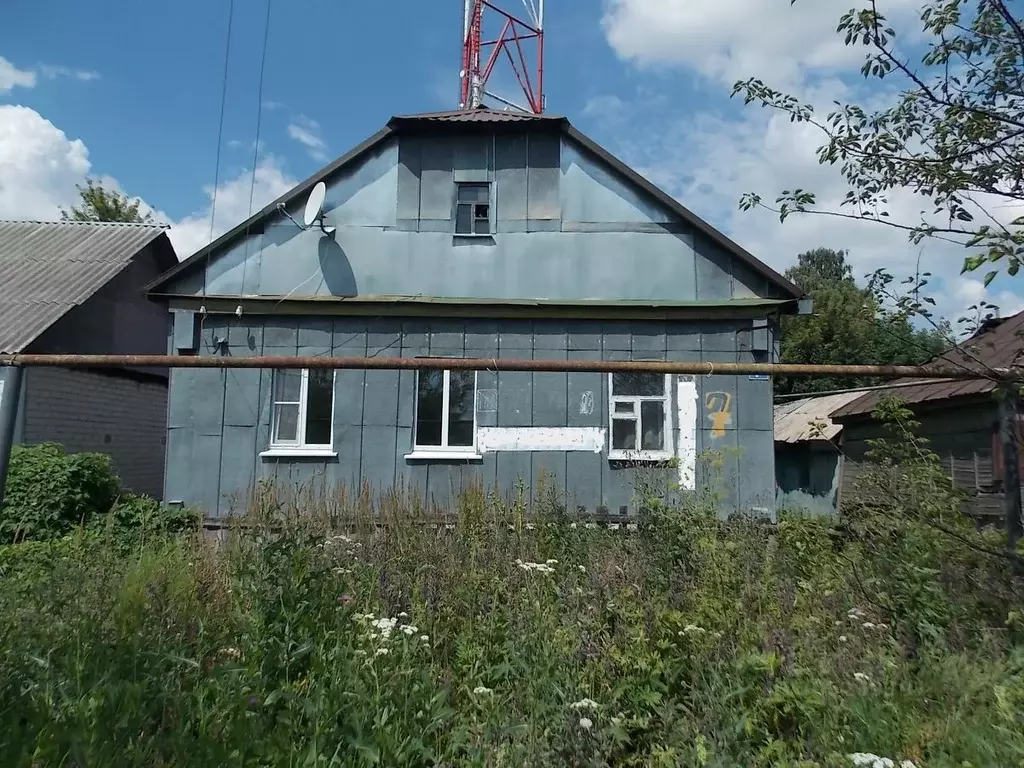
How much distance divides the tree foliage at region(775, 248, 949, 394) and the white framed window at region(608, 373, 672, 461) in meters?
2.35

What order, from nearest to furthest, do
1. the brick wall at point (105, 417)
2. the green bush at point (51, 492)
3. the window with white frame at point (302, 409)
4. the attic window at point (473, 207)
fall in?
the green bush at point (51, 492), the window with white frame at point (302, 409), the attic window at point (473, 207), the brick wall at point (105, 417)

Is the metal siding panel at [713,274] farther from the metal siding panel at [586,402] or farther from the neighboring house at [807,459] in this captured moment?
the neighboring house at [807,459]

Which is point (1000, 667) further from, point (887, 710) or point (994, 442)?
point (994, 442)

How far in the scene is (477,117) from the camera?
1033cm

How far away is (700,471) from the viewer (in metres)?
9.23

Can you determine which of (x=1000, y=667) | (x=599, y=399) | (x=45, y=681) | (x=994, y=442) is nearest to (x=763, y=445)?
(x=599, y=399)

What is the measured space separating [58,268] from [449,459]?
1062cm

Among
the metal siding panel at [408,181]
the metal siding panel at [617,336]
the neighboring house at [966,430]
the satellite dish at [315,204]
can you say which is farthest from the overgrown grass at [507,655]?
the metal siding panel at [408,181]

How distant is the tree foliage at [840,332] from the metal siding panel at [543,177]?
4.08 m

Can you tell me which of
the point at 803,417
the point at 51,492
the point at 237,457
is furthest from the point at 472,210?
the point at 803,417

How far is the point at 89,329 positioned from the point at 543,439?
9.56 metres

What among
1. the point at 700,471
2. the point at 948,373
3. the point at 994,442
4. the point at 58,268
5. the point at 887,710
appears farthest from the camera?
the point at 58,268

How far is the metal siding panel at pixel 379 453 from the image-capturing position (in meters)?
9.51

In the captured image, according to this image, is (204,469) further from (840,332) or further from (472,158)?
(840,332)
